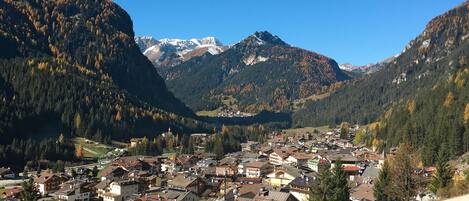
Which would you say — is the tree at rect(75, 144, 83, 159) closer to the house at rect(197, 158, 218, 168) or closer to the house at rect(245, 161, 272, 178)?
the house at rect(197, 158, 218, 168)

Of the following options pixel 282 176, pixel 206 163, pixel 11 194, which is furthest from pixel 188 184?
pixel 206 163

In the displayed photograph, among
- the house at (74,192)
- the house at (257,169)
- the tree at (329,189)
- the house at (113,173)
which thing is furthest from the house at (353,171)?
the tree at (329,189)

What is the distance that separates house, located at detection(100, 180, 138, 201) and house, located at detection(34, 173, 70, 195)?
1250cm

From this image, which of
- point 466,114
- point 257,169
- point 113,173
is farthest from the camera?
point 466,114

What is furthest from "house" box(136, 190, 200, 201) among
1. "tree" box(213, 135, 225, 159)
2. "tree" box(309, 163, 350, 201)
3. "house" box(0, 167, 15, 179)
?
"tree" box(213, 135, 225, 159)

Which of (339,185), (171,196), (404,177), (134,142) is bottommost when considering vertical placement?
(171,196)

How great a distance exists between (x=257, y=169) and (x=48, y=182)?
4363 cm

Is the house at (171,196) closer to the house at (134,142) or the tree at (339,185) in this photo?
the tree at (339,185)

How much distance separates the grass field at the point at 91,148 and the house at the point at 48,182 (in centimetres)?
4138

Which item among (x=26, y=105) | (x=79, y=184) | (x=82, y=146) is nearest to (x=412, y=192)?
(x=79, y=184)

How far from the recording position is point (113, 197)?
94000mm

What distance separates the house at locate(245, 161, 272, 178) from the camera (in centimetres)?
11531

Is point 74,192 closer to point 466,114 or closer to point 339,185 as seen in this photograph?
point 339,185

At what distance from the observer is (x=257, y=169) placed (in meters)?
116
